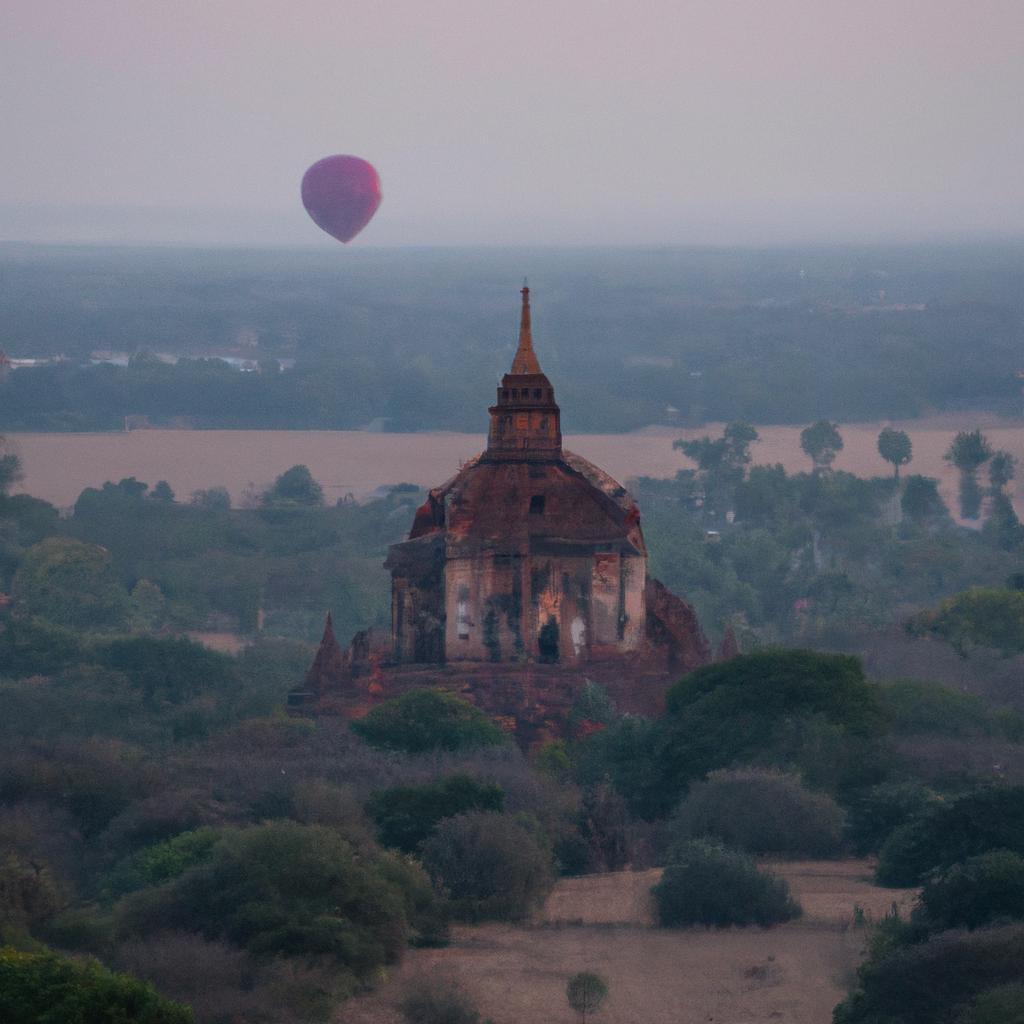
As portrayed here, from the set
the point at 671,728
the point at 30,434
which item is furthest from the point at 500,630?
the point at 30,434

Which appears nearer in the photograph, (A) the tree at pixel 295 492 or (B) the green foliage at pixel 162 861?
(B) the green foliage at pixel 162 861

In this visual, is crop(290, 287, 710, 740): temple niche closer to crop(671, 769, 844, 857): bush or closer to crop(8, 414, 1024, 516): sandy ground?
crop(671, 769, 844, 857): bush

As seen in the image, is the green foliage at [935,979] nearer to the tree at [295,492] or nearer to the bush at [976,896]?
the bush at [976,896]

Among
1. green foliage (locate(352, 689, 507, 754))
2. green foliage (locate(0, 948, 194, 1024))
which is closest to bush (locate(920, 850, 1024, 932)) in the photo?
green foliage (locate(0, 948, 194, 1024))

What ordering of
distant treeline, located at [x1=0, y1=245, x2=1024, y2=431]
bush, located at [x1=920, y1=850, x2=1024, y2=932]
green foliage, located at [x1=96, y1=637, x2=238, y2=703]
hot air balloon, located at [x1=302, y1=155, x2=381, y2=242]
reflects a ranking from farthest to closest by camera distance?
distant treeline, located at [x1=0, y1=245, x2=1024, y2=431]
hot air balloon, located at [x1=302, y1=155, x2=381, y2=242]
green foliage, located at [x1=96, y1=637, x2=238, y2=703]
bush, located at [x1=920, y1=850, x2=1024, y2=932]

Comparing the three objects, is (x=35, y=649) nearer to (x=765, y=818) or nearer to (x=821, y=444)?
(x=765, y=818)

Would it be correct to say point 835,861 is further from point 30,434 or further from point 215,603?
point 30,434

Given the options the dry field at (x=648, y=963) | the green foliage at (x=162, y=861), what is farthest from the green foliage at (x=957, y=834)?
the green foliage at (x=162, y=861)
